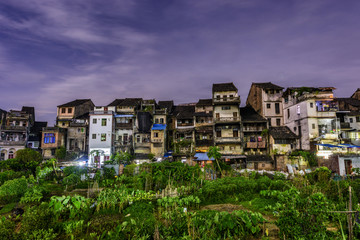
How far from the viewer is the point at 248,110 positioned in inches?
1736

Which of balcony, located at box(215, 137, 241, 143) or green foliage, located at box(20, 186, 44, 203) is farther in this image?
balcony, located at box(215, 137, 241, 143)

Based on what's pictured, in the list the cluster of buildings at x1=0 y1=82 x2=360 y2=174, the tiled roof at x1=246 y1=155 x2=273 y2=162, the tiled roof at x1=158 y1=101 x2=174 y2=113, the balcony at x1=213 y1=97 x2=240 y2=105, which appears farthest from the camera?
the tiled roof at x1=158 y1=101 x2=174 y2=113

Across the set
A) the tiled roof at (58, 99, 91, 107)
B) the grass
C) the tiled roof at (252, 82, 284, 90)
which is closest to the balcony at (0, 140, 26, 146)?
the tiled roof at (58, 99, 91, 107)

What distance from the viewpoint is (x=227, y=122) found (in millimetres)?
38656

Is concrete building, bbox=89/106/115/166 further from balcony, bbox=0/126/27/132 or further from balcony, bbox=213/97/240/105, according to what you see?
balcony, bbox=213/97/240/105

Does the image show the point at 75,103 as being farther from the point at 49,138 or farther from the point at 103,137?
the point at 103,137

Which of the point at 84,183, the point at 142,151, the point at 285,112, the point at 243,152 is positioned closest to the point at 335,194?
the point at 84,183

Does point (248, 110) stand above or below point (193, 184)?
above

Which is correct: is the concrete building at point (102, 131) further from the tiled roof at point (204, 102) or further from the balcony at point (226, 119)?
the balcony at point (226, 119)

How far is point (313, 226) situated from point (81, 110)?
48664mm

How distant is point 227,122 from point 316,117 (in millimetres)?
14320

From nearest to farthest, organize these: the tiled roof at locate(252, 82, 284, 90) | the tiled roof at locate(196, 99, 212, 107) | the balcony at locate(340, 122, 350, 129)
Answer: the balcony at locate(340, 122, 350, 129) → the tiled roof at locate(252, 82, 284, 90) → the tiled roof at locate(196, 99, 212, 107)

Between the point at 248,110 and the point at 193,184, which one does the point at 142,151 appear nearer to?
the point at 248,110

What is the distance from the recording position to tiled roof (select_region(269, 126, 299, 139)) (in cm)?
3597
